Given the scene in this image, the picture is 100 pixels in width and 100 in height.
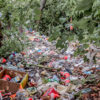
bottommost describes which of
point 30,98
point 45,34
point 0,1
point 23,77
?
point 30,98

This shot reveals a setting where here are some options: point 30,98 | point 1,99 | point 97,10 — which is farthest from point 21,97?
point 97,10

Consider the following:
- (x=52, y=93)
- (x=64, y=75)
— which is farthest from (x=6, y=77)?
(x=64, y=75)

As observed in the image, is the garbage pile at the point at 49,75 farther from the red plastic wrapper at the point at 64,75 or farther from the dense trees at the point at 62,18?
the dense trees at the point at 62,18

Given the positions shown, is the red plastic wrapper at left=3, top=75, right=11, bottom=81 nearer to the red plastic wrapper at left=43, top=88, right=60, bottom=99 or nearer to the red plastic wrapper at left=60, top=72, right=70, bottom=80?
the red plastic wrapper at left=43, top=88, right=60, bottom=99

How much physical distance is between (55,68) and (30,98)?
1085mm

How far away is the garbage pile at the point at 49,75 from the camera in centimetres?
204

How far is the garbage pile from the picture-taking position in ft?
6.68

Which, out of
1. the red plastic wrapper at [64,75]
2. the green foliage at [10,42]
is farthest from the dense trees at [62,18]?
the red plastic wrapper at [64,75]

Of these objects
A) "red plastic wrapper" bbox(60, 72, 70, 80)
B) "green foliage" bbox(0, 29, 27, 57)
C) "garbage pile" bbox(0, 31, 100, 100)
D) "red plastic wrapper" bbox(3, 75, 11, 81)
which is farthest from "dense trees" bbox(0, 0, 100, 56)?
"red plastic wrapper" bbox(60, 72, 70, 80)

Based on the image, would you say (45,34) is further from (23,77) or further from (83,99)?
(83,99)

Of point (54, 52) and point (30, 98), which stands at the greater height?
point (54, 52)

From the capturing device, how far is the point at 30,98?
2.09 meters

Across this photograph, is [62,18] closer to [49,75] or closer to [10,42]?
[49,75]

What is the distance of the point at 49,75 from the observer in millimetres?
2869
